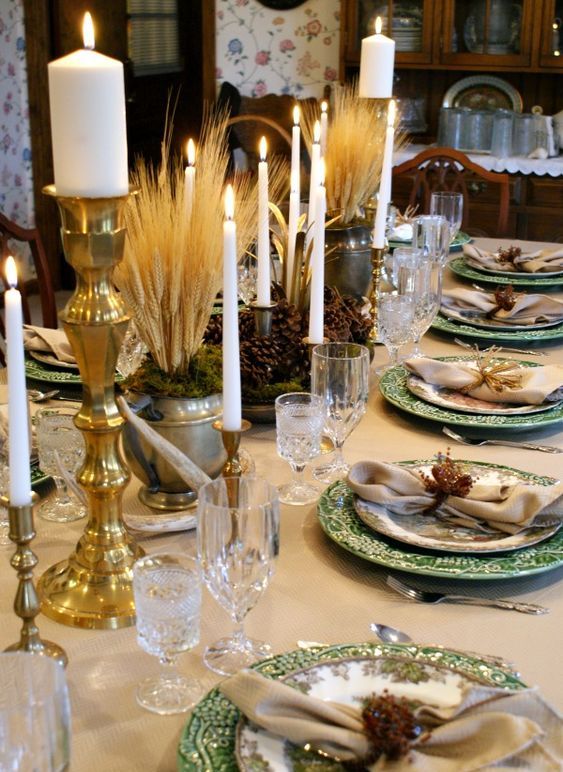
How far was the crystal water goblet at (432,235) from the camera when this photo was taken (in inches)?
82.6

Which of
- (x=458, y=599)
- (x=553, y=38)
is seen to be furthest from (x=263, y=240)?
(x=553, y=38)

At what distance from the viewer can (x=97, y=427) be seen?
959 mm

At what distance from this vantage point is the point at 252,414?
1.46m

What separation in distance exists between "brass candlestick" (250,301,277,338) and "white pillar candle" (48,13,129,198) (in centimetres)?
56

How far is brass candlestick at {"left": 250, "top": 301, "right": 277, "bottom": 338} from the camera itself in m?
1.45

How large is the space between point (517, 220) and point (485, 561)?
334cm

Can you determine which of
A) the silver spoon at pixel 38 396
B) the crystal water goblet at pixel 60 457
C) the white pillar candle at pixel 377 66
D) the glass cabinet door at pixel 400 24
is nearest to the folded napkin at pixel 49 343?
the silver spoon at pixel 38 396

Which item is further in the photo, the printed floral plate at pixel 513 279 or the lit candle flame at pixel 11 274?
the printed floral plate at pixel 513 279

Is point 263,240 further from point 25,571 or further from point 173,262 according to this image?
point 25,571

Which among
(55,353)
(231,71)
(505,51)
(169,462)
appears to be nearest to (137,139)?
(231,71)

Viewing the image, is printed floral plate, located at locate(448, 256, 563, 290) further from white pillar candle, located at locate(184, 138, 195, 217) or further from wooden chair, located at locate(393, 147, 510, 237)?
white pillar candle, located at locate(184, 138, 195, 217)

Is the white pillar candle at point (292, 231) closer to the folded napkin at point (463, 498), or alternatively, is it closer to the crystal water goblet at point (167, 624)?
the folded napkin at point (463, 498)

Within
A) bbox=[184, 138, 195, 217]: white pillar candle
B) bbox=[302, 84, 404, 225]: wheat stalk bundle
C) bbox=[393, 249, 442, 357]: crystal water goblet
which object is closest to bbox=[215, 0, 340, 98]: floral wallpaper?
bbox=[302, 84, 404, 225]: wheat stalk bundle

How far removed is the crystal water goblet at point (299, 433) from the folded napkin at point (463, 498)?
7cm
